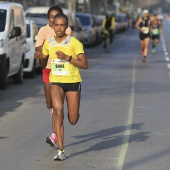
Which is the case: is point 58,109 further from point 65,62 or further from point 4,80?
point 4,80

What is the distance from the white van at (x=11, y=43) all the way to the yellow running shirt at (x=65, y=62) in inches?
296

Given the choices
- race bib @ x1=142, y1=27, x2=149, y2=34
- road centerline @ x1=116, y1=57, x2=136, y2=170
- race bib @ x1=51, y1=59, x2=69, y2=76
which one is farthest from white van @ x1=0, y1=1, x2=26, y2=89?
race bib @ x1=142, y1=27, x2=149, y2=34

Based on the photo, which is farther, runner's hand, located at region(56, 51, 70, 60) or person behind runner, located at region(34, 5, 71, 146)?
person behind runner, located at region(34, 5, 71, 146)

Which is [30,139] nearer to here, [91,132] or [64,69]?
[91,132]

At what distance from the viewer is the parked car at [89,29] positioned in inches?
1543

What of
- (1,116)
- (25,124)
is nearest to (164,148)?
(25,124)

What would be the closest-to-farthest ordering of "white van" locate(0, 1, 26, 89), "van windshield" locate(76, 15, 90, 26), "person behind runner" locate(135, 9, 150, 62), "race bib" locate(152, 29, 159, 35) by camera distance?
"white van" locate(0, 1, 26, 89) → "person behind runner" locate(135, 9, 150, 62) → "race bib" locate(152, 29, 159, 35) → "van windshield" locate(76, 15, 90, 26)

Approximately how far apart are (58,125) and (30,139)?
5.15 feet

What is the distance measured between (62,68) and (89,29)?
3146 centimetres

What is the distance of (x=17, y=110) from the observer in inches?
507

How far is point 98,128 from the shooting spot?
10.7 m

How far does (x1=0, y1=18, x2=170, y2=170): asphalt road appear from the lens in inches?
320

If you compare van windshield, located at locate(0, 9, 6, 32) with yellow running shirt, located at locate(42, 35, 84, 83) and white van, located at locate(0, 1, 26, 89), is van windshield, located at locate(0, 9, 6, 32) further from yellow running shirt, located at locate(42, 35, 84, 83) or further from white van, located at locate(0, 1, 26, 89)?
yellow running shirt, located at locate(42, 35, 84, 83)

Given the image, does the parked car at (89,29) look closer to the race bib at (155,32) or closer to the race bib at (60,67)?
the race bib at (155,32)
